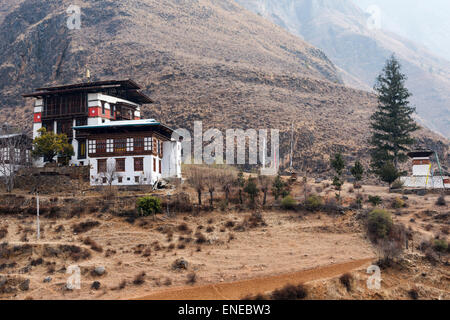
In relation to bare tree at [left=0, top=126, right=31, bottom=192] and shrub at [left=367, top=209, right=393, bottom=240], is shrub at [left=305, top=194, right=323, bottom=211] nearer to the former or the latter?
shrub at [left=367, top=209, right=393, bottom=240]

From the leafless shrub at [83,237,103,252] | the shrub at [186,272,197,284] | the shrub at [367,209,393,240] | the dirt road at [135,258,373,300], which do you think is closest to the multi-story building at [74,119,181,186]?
the leafless shrub at [83,237,103,252]

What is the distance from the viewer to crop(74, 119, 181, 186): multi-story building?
45.9 metres

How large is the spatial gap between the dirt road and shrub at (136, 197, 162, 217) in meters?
10.9

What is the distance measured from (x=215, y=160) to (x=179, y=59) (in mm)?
45402

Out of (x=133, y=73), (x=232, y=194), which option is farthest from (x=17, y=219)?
(x=133, y=73)

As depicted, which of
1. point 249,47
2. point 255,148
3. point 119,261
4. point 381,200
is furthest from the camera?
point 249,47

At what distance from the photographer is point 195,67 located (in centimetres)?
9894

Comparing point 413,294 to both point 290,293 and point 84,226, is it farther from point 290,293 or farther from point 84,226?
point 84,226

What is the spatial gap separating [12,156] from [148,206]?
18.6 m

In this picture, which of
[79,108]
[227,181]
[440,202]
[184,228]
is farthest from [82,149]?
[440,202]
